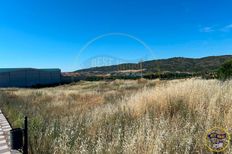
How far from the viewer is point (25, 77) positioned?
41.8 metres

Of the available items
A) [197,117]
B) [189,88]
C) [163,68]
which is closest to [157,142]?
[197,117]

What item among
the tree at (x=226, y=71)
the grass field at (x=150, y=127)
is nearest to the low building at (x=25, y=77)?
the tree at (x=226, y=71)

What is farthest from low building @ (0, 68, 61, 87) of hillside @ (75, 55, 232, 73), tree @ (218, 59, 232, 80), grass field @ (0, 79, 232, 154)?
grass field @ (0, 79, 232, 154)

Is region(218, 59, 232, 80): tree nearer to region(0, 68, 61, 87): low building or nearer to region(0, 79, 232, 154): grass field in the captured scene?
region(0, 79, 232, 154): grass field

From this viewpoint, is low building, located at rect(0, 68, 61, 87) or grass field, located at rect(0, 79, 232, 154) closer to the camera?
grass field, located at rect(0, 79, 232, 154)

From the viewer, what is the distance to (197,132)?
3381 mm

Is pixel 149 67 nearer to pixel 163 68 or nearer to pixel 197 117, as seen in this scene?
pixel 163 68

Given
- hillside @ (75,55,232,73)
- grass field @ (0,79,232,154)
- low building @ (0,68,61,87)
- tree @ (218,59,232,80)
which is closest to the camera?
grass field @ (0,79,232,154)

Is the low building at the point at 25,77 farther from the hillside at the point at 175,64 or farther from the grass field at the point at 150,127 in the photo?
the grass field at the point at 150,127

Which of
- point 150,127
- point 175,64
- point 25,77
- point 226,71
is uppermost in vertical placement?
point 175,64

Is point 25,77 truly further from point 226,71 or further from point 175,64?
point 226,71

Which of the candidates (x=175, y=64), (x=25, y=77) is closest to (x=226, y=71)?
(x=25, y=77)

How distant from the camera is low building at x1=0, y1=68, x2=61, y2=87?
39312 mm

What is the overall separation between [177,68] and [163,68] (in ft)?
11.0
